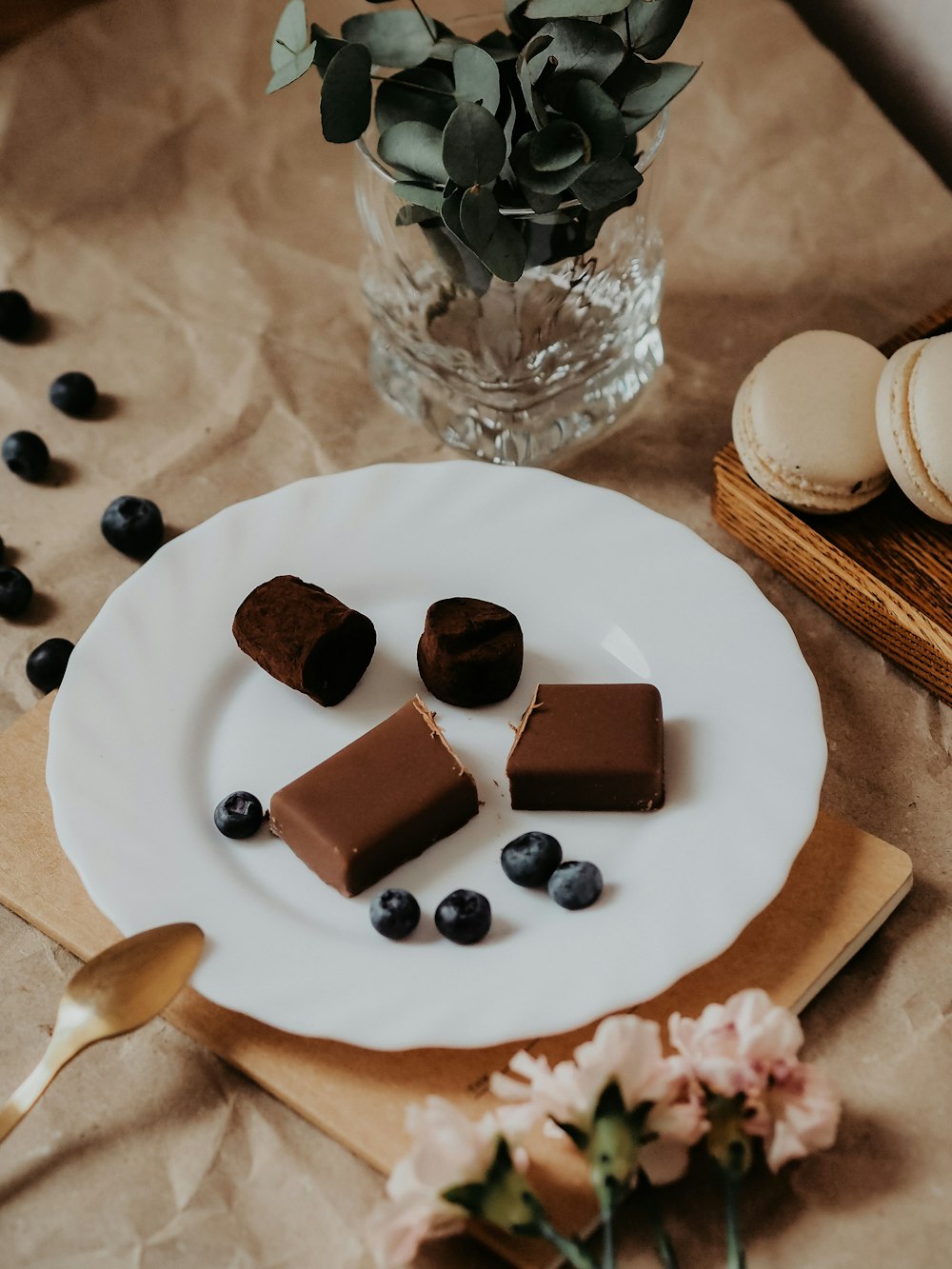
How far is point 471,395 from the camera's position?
1944mm

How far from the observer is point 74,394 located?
2098 mm

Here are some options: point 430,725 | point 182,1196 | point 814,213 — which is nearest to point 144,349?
point 430,725

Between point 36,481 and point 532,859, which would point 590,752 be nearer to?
point 532,859

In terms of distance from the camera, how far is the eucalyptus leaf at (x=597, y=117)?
1489mm

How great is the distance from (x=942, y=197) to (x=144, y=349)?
1.53 m

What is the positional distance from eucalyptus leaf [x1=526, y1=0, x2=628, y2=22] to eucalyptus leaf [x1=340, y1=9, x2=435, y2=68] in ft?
0.56

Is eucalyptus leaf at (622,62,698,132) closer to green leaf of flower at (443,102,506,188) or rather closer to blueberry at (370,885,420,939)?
green leaf of flower at (443,102,506,188)

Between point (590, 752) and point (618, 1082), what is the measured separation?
424 millimetres

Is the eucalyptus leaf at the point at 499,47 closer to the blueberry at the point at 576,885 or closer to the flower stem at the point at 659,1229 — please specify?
the blueberry at the point at 576,885

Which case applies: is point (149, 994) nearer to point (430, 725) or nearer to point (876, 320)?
point (430, 725)

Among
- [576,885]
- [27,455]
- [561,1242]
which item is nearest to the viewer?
[561,1242]

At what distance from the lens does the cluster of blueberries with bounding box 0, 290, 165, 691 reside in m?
1.74

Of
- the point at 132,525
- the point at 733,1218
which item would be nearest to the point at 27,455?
the point at 132,525

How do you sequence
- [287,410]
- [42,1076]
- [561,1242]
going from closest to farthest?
Answer: [561,1242] → [42,1076] → [287,410]
